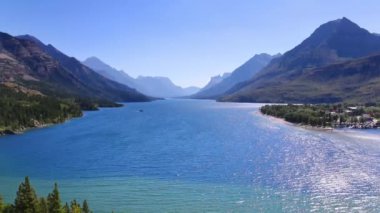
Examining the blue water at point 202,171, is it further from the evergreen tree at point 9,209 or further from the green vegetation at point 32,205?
the evergreen tree at point 9,209

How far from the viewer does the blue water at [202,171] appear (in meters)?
82.4

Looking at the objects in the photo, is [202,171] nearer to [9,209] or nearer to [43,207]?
[43,207]

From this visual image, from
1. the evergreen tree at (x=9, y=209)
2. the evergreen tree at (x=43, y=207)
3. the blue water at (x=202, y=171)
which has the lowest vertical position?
the blue water at (x=202, y=171)

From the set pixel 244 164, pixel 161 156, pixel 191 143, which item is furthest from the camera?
pixel 191 143

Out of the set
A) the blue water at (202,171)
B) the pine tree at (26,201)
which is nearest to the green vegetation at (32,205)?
the pine tree at (26,201)

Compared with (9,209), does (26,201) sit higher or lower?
higher

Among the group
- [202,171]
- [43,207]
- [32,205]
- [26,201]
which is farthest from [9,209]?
[202,171]

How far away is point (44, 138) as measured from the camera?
180000mm

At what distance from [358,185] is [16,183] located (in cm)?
7923

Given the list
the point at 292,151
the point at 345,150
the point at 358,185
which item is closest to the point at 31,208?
the point at 358,185

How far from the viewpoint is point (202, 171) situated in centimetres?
11100

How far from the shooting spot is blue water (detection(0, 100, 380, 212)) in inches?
3243

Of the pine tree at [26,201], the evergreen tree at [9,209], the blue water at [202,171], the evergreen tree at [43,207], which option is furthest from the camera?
the blue water at [202,171]

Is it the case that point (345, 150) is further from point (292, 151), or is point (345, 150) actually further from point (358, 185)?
point (358, 185)
